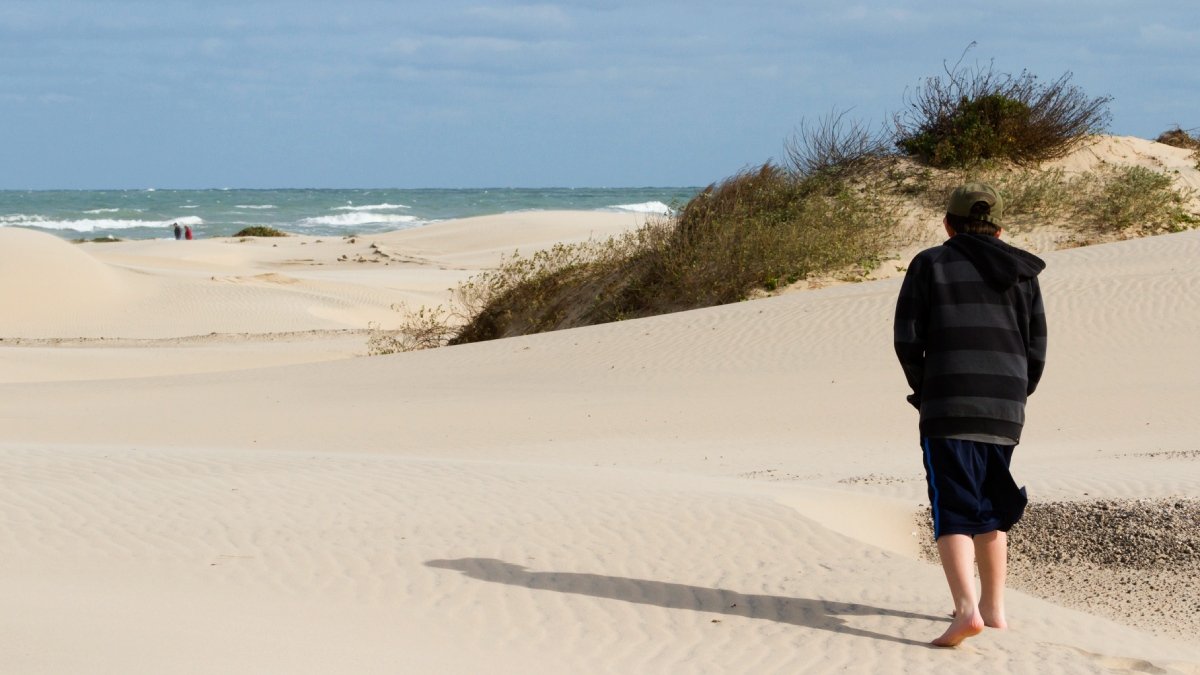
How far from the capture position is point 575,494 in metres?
7.28

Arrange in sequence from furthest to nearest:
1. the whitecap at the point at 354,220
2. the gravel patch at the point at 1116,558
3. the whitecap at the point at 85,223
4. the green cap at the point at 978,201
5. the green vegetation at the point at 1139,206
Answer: the whitecap at the point at 354,220 → the whitecap at the point at 85,223 → the green vegetation at the point at 1139,206 → the gravel patch at the point at 1116,558 → the green cap at the point at 978,201

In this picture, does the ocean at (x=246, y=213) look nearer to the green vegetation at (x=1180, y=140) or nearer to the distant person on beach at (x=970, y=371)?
the green vegetation at (x=1180, y=140)

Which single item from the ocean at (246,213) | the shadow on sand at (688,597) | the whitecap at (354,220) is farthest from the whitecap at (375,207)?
the shadow on sand at (688,597)

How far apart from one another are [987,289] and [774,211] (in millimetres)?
15080

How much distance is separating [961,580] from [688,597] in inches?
49.4

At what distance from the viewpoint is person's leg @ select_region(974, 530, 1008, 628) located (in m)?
4.55

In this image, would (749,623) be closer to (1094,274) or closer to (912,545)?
(912,545)

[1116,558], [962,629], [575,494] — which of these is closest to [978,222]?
[962,629]

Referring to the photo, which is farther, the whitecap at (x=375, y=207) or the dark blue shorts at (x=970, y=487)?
the whitecap at (x=375, y=207)

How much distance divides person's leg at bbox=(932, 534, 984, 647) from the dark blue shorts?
40 mm

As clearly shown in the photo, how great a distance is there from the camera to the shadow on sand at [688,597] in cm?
501

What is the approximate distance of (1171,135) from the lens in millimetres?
27953

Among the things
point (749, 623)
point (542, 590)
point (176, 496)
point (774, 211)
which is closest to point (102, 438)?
point (176, 496)

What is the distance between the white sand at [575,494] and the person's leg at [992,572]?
14 centimetres
